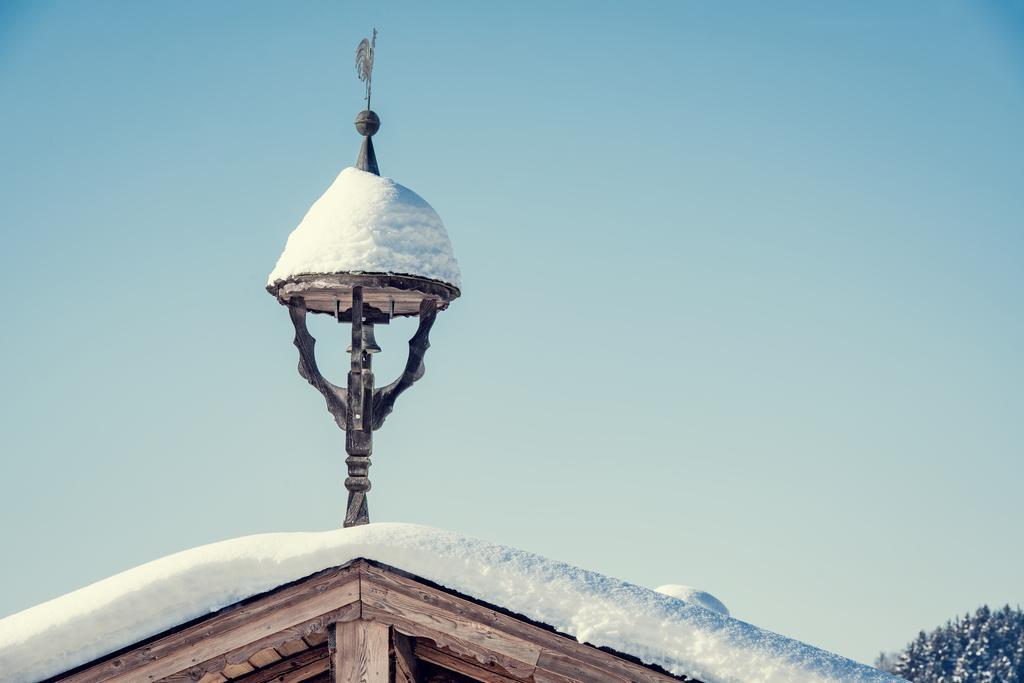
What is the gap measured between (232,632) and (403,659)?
813 millimetres

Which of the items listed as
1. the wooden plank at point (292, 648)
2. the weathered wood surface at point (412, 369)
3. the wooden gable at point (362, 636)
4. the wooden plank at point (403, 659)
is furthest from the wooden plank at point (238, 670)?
the weathered wood surface at point (412, 369)

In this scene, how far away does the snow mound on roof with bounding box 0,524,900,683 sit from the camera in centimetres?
494

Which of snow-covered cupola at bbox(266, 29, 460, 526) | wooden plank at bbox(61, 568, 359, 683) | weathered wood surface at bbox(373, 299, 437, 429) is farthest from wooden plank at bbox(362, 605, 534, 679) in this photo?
weathered wood surface at bbox(373, 299, 437, 429)

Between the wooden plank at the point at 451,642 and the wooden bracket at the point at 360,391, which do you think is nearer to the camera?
the wooden plank at the point at 451,642

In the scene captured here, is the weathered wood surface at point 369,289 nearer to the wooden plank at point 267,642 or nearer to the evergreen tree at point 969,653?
the wooden plank at point 267,642

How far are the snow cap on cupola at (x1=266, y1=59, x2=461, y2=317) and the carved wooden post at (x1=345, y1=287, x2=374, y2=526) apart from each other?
0.29m

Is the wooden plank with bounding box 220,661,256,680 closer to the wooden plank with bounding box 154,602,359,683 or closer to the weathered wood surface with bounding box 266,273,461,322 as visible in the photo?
the wooden plank with bounding box 154,602,359,683

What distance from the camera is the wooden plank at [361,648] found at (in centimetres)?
526

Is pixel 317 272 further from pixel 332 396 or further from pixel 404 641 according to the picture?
pixel 404 641

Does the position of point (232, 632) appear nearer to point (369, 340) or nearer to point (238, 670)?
point (238, 670)

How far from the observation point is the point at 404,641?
217 inches

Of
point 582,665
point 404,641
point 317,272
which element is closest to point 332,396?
point 317,272

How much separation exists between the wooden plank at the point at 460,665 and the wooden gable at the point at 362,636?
0.57 m

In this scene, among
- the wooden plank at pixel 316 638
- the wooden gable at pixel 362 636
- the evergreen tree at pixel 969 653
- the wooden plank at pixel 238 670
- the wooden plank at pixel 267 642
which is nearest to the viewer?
the wooden gable at pixel 362 636
